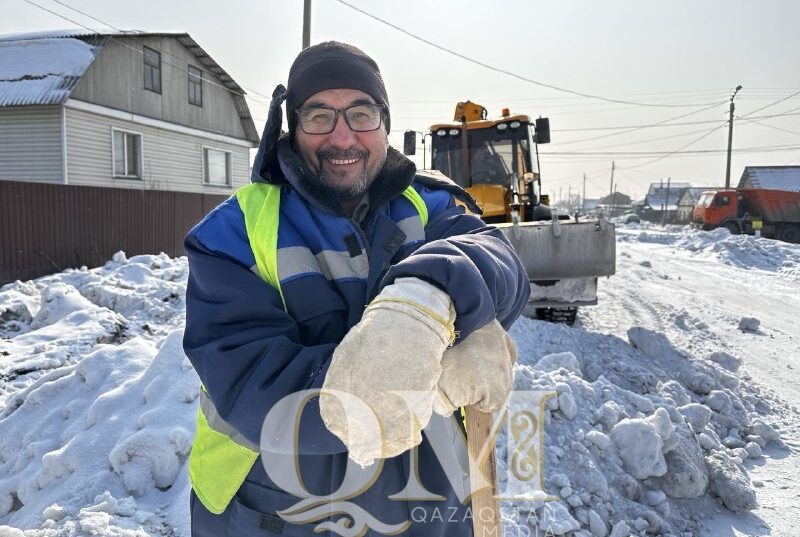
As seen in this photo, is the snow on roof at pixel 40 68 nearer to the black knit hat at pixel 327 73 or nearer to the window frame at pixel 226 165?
the window frame at pixel 226 165

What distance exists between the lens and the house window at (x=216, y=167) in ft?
64.0

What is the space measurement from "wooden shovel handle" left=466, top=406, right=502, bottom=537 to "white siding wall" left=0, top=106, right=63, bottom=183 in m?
15.8

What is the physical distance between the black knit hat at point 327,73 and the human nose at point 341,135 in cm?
10

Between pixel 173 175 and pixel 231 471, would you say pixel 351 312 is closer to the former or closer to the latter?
pixel 231 471

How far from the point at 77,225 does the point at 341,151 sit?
11.1 meters

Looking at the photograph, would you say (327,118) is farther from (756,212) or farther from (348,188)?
(756,212)

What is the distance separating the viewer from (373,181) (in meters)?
1.69

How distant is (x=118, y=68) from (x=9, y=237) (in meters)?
7.79

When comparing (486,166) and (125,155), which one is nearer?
(486,166)

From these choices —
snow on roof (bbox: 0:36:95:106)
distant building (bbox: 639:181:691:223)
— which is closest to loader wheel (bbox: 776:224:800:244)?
snow on roof (bbox: 0:36:95:106)

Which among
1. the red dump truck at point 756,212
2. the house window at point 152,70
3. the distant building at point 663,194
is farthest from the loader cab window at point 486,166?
the distant building at point 663,194

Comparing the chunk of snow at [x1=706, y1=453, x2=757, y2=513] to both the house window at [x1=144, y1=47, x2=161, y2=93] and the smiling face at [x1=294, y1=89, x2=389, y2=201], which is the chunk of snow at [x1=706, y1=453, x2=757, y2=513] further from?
the house window at [x1=144, y1=47, x2=161, y2=93]

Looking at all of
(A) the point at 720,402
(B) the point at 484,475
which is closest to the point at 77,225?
(A) the point at 720,402

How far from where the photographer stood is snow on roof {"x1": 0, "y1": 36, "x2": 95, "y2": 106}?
1360cm
